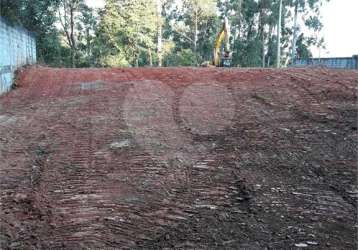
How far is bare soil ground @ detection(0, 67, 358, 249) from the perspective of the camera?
3309 millimetres

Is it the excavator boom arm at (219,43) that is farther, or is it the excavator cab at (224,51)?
the excavator boom arm at (219,43)

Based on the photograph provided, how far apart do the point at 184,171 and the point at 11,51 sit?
9971 mm

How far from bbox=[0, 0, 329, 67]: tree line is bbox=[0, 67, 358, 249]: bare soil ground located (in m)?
8.11

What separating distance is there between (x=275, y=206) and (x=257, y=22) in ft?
115

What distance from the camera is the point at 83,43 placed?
3017cm

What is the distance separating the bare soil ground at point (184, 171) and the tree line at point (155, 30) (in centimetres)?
811

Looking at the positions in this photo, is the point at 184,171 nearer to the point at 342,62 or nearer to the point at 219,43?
the point at 219,43

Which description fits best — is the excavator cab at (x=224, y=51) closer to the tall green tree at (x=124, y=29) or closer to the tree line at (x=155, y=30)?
the tree line at (x=155, y=30)

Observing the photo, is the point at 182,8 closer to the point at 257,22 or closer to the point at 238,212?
the point at 257,22

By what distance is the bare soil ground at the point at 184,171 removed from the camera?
10.9 ft

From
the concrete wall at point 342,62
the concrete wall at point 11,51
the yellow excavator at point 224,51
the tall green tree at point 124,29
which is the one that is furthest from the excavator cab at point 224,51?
the tall green tree at point 124,29

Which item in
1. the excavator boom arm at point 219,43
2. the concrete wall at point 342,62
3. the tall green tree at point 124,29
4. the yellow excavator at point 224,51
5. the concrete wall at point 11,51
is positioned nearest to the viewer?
the concrete wall at point 11,51

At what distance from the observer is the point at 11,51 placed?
12.8 metres

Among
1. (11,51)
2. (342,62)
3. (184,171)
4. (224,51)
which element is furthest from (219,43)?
(184,171)
